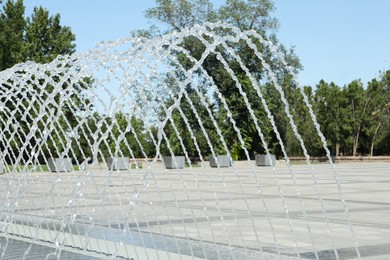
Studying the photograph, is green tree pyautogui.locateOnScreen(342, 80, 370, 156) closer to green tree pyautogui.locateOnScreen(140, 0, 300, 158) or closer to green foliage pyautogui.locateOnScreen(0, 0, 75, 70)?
green tree pyautogui.locateOnScreen(140, 0, 300, 158)

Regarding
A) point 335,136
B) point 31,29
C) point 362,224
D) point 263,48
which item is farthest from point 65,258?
point 335,136

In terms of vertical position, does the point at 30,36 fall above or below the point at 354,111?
above

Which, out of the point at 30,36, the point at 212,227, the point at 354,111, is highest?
the point at 30,36

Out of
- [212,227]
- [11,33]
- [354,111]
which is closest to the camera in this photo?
[212,227]

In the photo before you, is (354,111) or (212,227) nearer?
(212,227)

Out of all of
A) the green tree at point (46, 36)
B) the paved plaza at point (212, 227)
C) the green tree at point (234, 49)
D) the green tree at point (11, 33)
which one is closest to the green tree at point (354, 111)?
the green tree at point (234, 49)

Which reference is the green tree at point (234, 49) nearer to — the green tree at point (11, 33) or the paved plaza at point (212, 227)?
the green tree at point (11, 33)

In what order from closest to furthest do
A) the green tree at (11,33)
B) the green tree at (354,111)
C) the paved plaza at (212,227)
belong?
the paved plaza at (212,227) → the green tree at (11,33) → the green tree at (354,111)

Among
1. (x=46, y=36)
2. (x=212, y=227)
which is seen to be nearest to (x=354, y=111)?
(x=46, y=36)

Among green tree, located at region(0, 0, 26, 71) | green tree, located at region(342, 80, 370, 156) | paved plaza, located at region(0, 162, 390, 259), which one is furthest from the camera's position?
green tree, located at region(342, 80, 370, 156)

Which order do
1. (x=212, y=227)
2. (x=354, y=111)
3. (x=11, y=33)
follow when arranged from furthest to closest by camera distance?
(x=354, y=111)
(x=11, y=33)
(x=212, y=227)

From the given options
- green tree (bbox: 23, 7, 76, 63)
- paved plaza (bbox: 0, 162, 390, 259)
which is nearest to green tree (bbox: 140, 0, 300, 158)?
green tree (bbox: 23, 7, 76, 63)

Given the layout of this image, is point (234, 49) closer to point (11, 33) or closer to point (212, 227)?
point (11, 33)

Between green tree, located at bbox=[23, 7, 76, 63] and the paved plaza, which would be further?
green tree, located at bbox=[23, 7, 76, 63]
